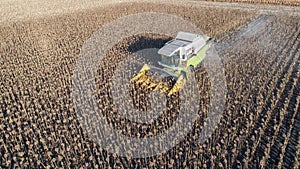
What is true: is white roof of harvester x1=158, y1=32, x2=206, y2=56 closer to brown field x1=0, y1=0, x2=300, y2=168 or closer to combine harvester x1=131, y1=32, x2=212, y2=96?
combine harvester x1=131, y1=32, x2=212, y2=96

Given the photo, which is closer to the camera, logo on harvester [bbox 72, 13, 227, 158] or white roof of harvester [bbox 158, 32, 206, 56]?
logo on harvester [bbox 72, 13, 227, 158]

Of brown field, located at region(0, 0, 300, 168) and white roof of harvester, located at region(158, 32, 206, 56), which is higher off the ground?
white roof of harvester, located at region(158, 32, 206, 56)

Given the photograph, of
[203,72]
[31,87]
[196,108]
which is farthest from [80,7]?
[196,108]

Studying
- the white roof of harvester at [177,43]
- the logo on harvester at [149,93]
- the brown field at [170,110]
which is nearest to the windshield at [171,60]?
the logo on harvester at [149,93]

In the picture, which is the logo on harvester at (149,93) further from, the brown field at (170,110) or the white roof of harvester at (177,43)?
the brown field at (170,110)

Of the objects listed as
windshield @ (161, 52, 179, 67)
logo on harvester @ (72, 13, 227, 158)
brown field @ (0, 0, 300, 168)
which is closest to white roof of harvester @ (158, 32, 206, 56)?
logo on harvester @ (72, 13, 227, 158)

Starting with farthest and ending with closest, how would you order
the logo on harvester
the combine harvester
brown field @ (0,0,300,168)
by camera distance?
the combine harvester → the logo on harvester → brown field @ (0,0,300,168)

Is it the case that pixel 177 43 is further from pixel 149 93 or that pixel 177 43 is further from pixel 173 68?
pixel 149 93

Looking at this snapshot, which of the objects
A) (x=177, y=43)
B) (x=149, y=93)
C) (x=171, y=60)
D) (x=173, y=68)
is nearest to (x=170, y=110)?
(x=149, y=93)
